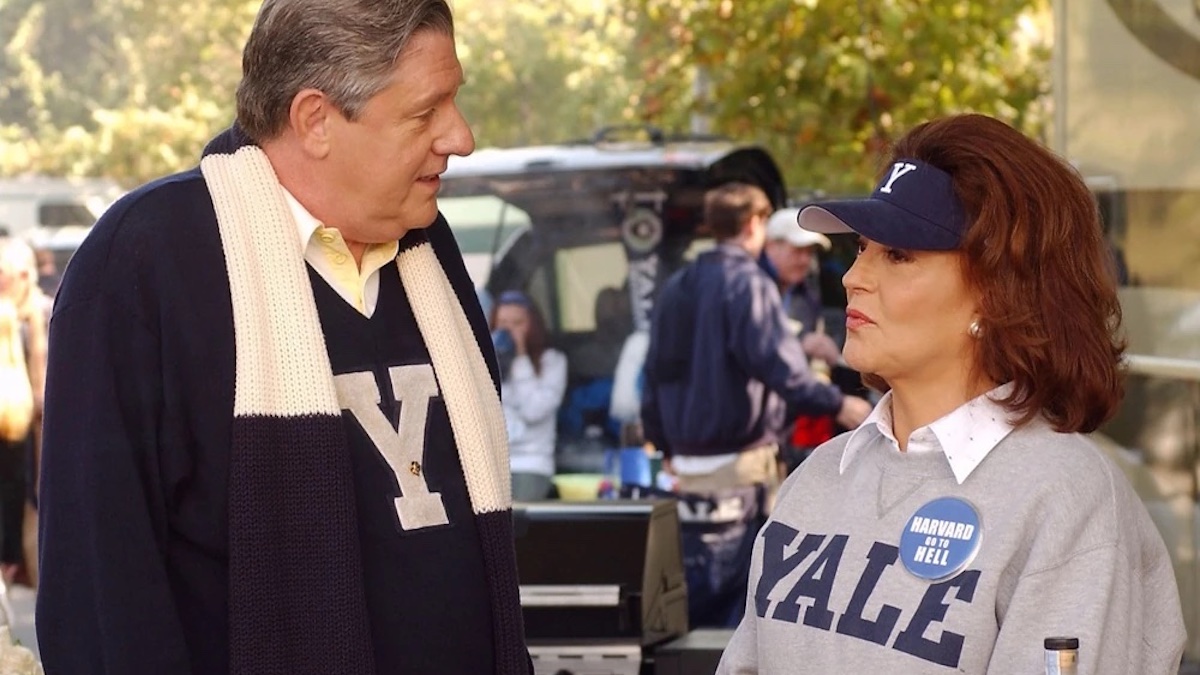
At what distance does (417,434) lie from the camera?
8.61 ft

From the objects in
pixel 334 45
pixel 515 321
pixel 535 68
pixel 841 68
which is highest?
pixel 535 68

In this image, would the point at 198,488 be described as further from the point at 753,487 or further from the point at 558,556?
the point at 753,487

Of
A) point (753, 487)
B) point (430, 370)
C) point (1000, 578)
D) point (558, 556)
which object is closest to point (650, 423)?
point (753, 487)

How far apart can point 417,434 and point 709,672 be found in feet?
4.22

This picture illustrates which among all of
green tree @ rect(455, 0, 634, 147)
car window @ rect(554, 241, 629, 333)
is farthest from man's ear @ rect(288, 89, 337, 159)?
green tree @ rect(455, 0, 634, 147)

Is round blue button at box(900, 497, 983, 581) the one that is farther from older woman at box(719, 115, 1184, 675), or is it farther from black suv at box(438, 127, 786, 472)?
black suv at box(438, 127, 786, 472)

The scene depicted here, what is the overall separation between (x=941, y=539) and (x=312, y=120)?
1036mm

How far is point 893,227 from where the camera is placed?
7.74 feet

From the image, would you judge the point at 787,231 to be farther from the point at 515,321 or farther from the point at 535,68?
the point at 535,68

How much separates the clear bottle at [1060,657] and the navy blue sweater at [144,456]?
932mm

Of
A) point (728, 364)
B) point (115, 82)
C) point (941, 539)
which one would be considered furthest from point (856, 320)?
point (115, 82)

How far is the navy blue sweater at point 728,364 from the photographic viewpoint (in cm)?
669

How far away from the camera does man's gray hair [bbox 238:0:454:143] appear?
251 cm

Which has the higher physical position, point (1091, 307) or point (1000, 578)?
point (1091, 307)
